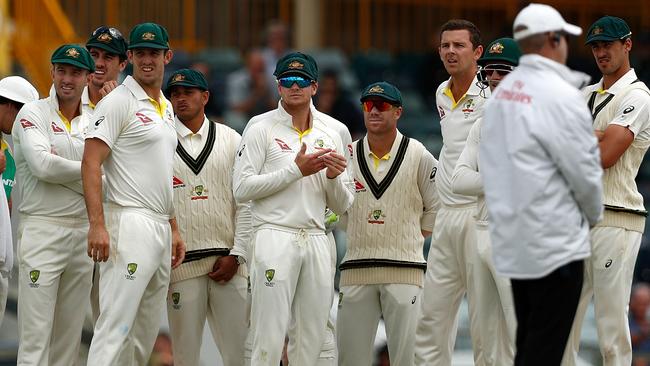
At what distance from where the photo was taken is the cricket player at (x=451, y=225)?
32.0 ft

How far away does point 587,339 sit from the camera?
46.7ft

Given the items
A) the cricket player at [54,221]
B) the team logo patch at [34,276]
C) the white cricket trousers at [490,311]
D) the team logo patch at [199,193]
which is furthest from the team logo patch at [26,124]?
the white cricket trousers at [490,311]

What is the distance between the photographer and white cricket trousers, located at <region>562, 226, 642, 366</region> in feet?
30.8

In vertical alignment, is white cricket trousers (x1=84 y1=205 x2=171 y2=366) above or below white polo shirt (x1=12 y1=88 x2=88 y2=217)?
below

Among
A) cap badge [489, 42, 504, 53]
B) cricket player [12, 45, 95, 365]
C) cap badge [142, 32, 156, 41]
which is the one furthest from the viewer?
cap badge [489, 42, 504, 53]

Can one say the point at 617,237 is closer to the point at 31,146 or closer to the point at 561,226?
the point at 561,226

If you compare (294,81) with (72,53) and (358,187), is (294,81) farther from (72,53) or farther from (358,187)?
(72,53)

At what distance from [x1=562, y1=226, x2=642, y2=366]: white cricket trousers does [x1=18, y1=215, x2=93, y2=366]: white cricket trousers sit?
10.6 ft

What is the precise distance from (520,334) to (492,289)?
1.91m

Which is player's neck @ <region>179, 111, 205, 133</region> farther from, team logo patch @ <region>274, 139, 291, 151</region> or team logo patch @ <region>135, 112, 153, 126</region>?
team logo patch @ <region>135, 112, 153, 126</region>

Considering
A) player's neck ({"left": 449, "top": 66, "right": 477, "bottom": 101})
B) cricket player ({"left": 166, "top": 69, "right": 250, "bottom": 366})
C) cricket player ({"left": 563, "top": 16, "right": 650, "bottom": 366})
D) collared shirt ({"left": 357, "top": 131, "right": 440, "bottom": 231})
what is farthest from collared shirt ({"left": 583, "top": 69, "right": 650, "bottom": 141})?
cricket player ({"left": 166, "top": 69, "right": 250, "bottom": 366})

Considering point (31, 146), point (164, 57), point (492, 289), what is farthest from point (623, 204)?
point (31, 146)

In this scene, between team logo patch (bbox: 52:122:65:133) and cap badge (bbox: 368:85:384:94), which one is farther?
cap badge (bbox: 368:85:384:94)

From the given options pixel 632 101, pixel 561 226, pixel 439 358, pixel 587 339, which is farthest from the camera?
pixel 587 339
